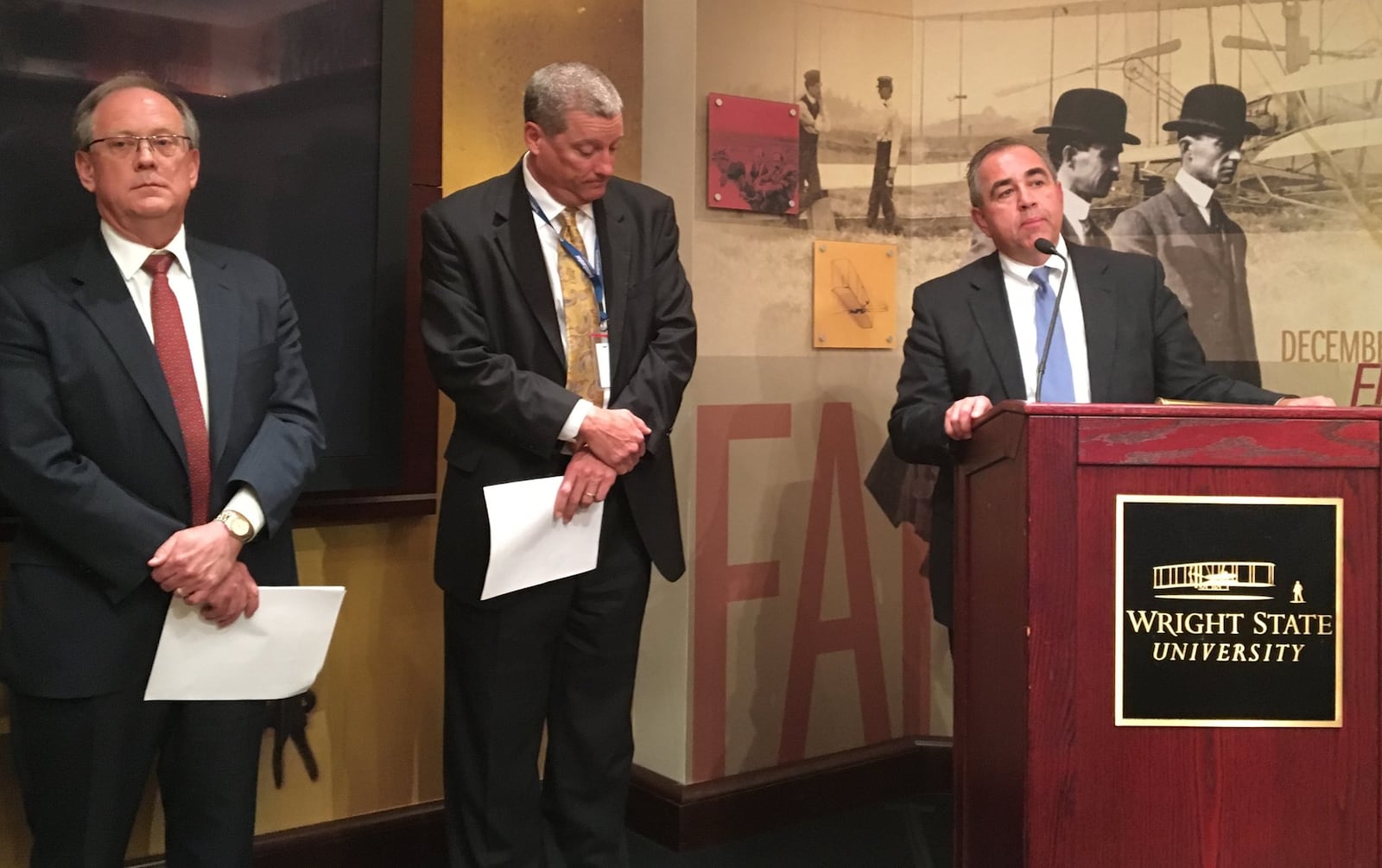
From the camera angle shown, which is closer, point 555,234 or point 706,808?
point 555,234

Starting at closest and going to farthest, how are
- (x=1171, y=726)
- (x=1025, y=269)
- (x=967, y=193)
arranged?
(x=1171, y=726) < (x=1025, y=269) < (x=967, y=193)

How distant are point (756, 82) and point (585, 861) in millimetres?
1977

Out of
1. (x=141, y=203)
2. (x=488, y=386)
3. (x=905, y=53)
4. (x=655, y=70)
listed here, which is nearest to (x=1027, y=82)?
(x=905, y=53)

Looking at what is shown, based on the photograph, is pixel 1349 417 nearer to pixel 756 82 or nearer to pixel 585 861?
pixel 585 861

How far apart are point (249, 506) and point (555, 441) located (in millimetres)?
557

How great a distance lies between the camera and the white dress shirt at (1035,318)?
7.57 ft

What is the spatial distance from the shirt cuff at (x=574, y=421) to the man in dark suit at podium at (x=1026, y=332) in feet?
2.11

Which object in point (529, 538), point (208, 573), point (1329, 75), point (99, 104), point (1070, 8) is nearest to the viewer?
point (208, 573)

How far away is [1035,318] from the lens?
94.0 inches

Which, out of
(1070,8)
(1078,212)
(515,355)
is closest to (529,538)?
(515,355)

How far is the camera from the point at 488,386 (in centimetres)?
220

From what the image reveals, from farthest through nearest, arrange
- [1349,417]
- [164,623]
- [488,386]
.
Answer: [488,386], [164,623], [1349,417]

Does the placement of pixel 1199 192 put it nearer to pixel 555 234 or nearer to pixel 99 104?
pixel 555 234

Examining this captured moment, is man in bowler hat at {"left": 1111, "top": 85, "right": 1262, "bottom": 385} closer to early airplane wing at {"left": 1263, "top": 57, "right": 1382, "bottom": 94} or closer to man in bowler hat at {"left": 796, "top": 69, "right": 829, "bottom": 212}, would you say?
early airplane wing at {"left": 1263, "top": 57, "right": 1382, "bottom": 94}
